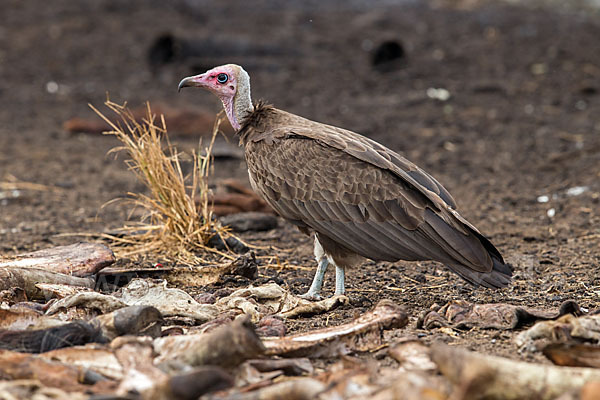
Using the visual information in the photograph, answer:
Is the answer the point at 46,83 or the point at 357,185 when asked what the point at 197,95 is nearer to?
the point at 46,83

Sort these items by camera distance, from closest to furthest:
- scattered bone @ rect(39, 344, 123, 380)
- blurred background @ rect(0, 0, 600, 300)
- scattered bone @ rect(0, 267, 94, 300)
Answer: scattered bone @ rect(39, 344, 123, 380)
scattered bone @ rect(0, 267, 94, 300)
blurred background @ rect(0, 0, 600, 300)

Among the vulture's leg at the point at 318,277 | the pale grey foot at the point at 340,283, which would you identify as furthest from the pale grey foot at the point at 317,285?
the pale grey foot at the point at 340,283

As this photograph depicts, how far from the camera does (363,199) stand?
5164 mm

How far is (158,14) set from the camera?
17891mm

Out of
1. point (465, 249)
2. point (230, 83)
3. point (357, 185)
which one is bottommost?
point (465, 249)

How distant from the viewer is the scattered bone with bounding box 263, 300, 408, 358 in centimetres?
387

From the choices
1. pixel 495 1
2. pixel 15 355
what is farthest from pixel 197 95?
pixel 15 355

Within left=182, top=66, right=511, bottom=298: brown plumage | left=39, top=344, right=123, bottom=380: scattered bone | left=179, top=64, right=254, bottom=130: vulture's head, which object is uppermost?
left=179, top=64, right=254, bottom=130: vulture's head

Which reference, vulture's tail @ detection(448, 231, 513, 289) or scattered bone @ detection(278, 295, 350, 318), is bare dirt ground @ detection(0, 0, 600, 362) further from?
vulture's tail @ detection(448, 231, 513, 289)

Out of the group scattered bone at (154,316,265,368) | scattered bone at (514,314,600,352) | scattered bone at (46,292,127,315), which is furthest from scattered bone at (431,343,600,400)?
scattered bone at (46,292,127,315)

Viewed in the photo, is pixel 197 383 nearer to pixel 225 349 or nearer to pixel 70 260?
pixel 225 349

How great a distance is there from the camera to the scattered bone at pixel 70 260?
527 cm

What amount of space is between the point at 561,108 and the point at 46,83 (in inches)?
337

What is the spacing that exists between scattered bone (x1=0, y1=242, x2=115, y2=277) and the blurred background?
127 cm
